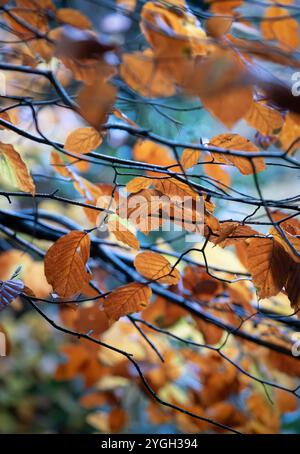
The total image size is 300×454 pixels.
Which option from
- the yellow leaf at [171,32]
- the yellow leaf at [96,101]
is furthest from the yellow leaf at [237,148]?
the yellow leaf at [96,101]

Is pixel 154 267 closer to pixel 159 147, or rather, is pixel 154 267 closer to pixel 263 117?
pixel 263 117

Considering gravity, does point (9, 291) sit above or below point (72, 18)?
below

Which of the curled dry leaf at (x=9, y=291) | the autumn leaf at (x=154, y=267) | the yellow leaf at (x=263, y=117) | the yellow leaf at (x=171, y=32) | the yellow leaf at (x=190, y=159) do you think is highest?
the yellow leaf at (x=171, y=32)

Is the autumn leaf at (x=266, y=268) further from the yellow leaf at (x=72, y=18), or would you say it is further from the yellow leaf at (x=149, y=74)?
the yellow leaf at (x=72, y=18)

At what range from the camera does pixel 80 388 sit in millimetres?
2844

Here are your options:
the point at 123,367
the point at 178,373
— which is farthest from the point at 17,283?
the point at 178,373

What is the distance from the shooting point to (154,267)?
2.18 feet

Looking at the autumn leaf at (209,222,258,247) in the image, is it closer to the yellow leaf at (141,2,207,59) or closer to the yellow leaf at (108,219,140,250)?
the yellow leaf at (108,219,140,250)

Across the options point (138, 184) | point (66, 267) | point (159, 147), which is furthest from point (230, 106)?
point (159, 147)

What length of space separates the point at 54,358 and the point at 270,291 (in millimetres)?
2398

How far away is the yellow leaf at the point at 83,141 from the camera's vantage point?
1.87 feet

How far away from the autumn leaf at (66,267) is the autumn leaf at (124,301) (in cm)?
6

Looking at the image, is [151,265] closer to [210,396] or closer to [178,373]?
[210,396]

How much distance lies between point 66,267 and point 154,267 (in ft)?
0.43
